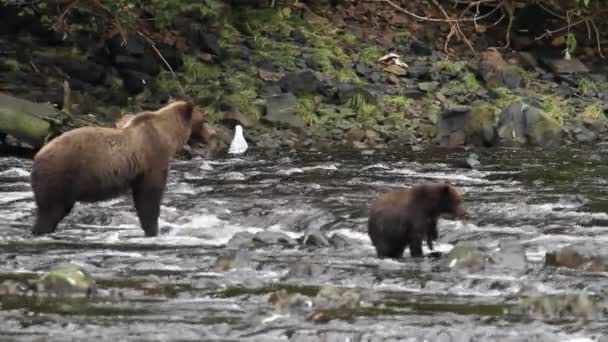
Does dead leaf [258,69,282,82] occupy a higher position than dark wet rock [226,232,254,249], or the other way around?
dead leaf [258,69,282,82]

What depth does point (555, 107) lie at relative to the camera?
23.4 meters

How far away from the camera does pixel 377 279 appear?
10469 mm

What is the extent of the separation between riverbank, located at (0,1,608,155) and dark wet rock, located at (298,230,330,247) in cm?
695

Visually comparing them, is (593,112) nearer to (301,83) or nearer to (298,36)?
(301,83)

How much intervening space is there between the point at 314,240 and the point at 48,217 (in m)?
2.40

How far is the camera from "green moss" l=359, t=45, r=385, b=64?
25.2m

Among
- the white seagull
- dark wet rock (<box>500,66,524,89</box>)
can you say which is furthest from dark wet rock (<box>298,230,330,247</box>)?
dark wet rock (<box>500,66,524,89</box>)

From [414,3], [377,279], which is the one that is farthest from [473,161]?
[414,3]

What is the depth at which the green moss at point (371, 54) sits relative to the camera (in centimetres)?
2520

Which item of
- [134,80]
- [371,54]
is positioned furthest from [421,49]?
[134,80]

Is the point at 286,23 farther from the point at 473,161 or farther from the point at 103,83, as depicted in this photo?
the point at 473,161

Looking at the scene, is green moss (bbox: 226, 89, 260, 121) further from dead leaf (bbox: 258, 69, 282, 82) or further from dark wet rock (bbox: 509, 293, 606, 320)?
dark wet rock (bbox: 509, 293, 606, 320)

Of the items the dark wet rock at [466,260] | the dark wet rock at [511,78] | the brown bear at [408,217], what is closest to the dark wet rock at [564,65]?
the dark wet rock at [511,78]

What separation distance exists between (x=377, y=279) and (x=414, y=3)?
59.6ft
